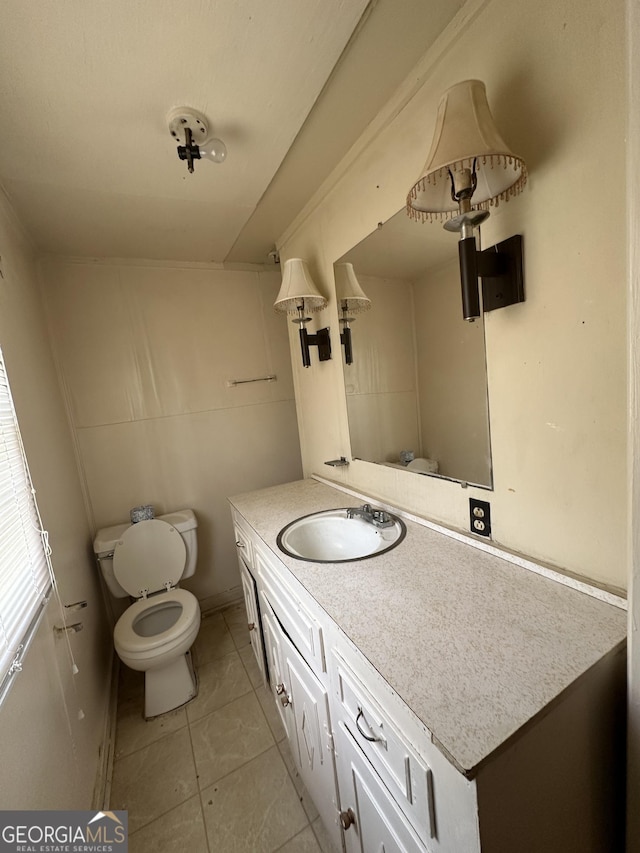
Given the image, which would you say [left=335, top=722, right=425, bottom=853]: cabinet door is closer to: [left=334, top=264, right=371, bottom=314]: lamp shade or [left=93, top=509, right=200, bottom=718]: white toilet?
[left=93, top=509, right=200, bottom=718]: white toilet

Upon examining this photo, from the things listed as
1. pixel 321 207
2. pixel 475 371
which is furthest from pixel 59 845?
pixel 321 207

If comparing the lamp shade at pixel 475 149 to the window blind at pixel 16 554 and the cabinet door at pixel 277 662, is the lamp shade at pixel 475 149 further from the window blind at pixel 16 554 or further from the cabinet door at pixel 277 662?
the cabinet door at pixel 277 662

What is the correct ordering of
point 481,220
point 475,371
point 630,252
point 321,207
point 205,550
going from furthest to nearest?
point 205,550 → point 321,207 → point 475,371 → point 481,220 → point 630,252

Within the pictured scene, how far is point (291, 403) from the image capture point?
7.91 ft

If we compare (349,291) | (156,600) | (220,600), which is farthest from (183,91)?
(220,600)

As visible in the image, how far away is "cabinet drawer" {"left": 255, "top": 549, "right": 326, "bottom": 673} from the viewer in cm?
87

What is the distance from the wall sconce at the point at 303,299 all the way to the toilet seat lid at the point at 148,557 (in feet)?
4.14

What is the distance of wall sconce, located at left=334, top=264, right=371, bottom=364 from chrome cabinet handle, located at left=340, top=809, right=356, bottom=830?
142 centimetres

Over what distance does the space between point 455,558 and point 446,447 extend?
1.16ft

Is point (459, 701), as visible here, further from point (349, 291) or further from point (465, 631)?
point (349, 291)

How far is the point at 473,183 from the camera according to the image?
0.77 metres

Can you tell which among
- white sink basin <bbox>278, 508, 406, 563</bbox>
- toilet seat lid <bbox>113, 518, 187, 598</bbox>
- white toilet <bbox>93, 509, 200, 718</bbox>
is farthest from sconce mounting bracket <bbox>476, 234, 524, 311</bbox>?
toilet seat lid <bbox>113, 518, 187, 598</bbox>

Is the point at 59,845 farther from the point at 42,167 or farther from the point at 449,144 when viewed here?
the point at 42,167

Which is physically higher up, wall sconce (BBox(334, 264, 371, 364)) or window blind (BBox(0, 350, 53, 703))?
wall sconce (BBox(334, 264, 371, 364))
